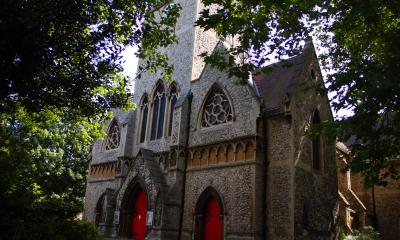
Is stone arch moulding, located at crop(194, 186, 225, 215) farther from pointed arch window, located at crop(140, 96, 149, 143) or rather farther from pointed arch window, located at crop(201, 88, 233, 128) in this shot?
pointed arch window, located at crop(140, 96, 149, 143)

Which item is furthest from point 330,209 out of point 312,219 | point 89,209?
point 89,209

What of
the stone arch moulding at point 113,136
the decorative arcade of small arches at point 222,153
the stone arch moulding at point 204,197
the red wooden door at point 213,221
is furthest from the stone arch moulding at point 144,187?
the stone arch moulding at point 113,136

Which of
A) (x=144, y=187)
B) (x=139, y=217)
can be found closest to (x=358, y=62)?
(x=144, y=187)

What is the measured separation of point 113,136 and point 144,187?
7.19 metres

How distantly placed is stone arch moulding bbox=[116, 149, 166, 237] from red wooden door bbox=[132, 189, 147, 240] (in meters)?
0.37

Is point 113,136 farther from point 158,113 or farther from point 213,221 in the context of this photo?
point 213,221

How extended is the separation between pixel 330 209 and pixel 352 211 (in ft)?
10.9

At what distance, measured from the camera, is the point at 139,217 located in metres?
19.4

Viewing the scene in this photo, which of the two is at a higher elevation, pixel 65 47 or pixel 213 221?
pixel 65 47

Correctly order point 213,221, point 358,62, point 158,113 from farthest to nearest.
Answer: point 158,113 → point 213,221 → point 358,62

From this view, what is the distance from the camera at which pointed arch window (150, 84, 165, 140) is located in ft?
68.9

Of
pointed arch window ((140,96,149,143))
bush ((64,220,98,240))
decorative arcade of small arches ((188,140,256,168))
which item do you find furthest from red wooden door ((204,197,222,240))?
pointed arch window ((140,96,149,143))

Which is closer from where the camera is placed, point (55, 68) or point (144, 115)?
point (55, 68)

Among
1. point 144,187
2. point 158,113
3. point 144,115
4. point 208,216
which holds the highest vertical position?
point 144,115
